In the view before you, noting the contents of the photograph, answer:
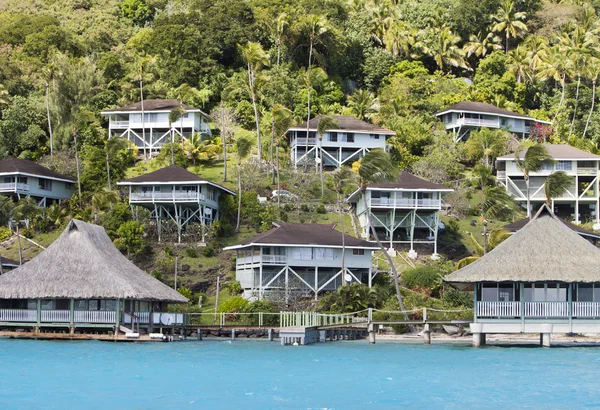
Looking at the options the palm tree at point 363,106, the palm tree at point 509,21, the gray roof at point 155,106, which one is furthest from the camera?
the palm tree at point 509,21

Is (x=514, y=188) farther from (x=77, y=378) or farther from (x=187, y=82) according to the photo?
(x=77, y=378)

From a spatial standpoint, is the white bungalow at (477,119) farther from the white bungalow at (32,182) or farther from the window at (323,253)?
the white bungalow at (32,182)

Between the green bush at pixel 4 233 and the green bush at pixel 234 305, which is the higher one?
the green bush at pixel 4 233

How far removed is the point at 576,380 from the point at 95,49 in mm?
76258

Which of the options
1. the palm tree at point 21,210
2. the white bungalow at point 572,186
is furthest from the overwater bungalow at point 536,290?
the white bungalow at point 572,186

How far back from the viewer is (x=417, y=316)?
55844mm

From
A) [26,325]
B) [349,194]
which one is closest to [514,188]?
[349,194]

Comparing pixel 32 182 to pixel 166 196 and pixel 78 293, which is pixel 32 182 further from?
pixel 78 293

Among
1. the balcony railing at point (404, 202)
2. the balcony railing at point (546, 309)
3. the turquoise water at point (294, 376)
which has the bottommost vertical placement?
the turquoise water at point (294, 376)

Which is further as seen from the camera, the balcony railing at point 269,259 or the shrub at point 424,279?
the balcony railing at point 269,259

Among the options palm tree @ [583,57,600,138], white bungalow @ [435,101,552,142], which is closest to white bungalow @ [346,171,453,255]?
white bungalow @ [435,101,552,142]

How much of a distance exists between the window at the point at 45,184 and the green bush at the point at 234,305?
23.7 m

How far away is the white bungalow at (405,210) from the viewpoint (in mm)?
70438

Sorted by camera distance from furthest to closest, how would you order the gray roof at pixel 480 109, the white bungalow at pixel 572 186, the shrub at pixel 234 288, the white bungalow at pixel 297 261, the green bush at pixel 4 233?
the gray roof at pixel 480 109, the white bungalow at pixel 572 186, the green bush at pixel 4 233, the shrub at pixel 234 288, the white bungalow at pixel 297 261
